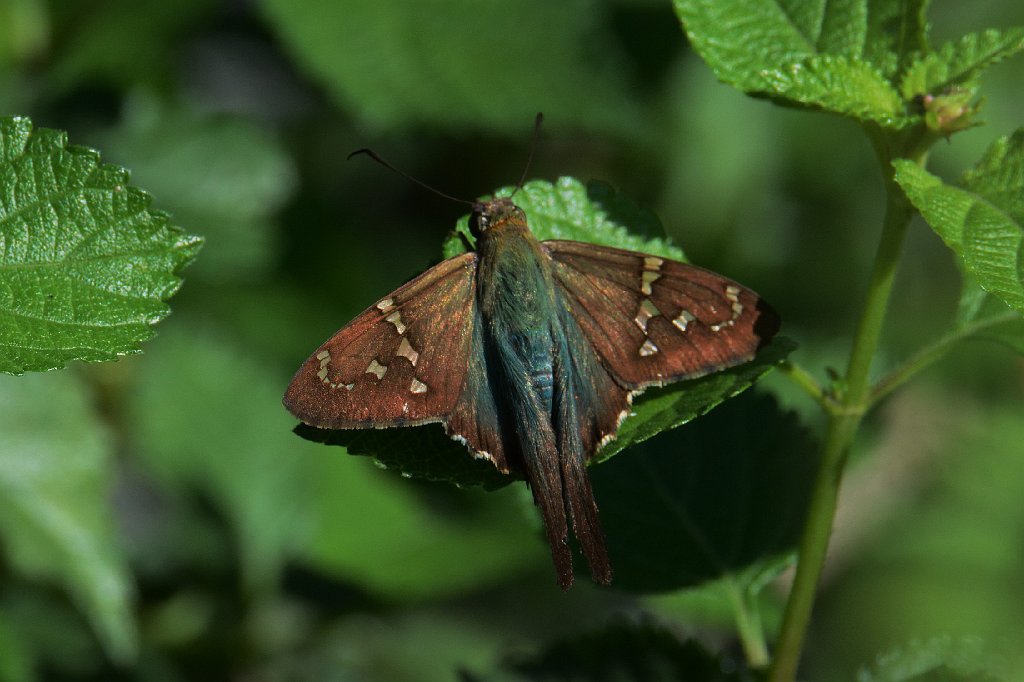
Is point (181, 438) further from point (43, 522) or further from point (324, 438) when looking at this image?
point (324, 438)

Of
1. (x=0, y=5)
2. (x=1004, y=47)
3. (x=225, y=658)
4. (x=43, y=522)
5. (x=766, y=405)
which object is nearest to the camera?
(x=1004, y=47)

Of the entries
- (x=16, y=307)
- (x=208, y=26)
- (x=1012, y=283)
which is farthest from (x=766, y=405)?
(x=208, y=26)

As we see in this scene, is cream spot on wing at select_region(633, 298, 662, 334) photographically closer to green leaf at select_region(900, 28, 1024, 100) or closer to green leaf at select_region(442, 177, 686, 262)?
green leaf at select_region(442, 177, 686, 262)

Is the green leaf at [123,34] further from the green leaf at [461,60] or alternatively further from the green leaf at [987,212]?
the green leaf at [987,212]

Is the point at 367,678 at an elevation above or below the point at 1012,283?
below

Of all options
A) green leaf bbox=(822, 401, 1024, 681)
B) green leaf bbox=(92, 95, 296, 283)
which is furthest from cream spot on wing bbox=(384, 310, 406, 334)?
green leaf bbox=(822, 401, 1024, 681)

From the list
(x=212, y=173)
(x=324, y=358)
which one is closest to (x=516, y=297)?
(x=324, y=358)

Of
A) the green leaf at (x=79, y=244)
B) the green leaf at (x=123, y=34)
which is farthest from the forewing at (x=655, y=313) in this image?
the green leaf at (x=123, y=34)
